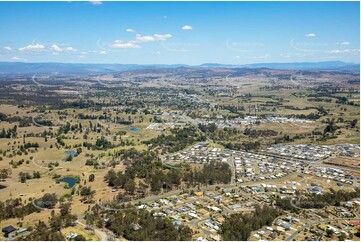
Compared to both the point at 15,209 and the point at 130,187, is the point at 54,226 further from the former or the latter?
the point at 130,187

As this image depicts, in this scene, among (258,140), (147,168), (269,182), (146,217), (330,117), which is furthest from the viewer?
(330,117)

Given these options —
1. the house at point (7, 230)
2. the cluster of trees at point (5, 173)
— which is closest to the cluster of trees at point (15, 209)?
the house at point (7, 230)

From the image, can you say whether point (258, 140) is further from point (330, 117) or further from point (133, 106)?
point (133, 106)

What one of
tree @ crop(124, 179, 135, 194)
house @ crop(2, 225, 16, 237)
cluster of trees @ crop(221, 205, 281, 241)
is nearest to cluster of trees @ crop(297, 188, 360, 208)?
cluster of trees @ crop(221, 205, 281, 241)

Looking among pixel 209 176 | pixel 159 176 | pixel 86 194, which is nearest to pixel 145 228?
pixel 86 194

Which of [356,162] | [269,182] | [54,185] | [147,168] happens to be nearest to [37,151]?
[54,185]

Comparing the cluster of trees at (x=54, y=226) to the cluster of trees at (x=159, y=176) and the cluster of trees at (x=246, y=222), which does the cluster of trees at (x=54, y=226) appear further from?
the cluster of trees at (x=246, y=222)

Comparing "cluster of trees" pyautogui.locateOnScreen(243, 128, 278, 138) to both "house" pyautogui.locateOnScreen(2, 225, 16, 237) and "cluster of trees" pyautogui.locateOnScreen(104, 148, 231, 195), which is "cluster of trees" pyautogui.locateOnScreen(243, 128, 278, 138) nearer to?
"cluster of trees" pyautogui.locateOnScreen(104, 148, 231, 195)
